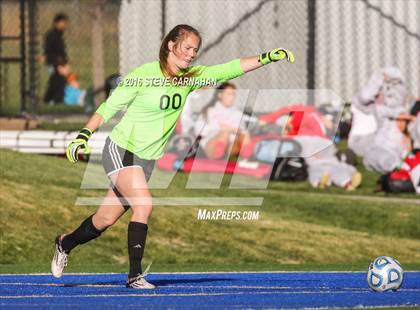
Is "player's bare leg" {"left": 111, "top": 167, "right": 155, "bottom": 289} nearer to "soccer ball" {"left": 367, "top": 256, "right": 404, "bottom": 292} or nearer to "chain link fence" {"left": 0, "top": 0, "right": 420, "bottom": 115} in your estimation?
"soccer ball" {"left": 367, "top": 256, "right": 404, "bottom": 292}

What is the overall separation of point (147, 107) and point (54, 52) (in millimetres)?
22331

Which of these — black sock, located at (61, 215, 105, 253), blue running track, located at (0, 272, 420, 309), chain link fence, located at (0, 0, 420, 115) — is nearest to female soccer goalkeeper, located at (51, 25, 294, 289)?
black sock, located at (61, 215, 105, 253)

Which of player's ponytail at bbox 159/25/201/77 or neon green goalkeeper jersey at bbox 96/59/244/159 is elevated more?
player's ponytail at bbox 159/25/201/77

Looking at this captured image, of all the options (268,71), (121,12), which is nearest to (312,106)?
(268,71)

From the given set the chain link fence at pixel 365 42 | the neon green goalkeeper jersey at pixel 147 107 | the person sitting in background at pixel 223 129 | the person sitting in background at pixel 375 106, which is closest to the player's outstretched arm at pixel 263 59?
the neon green goalkeeper jersey at pixel 147 107

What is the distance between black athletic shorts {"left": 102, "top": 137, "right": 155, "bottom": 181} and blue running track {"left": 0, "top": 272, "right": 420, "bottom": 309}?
3.21 feet

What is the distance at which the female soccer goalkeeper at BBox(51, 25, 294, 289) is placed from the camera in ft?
35.2

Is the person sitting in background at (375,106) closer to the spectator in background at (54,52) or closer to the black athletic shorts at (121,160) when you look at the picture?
the black athletic shorts at (121,160)

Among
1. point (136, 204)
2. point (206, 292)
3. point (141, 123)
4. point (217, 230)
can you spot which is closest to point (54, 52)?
point (217, 230)

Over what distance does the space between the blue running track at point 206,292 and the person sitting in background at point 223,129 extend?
7318mm

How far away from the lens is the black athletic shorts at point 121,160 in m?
10.8

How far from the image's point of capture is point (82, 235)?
1120cm

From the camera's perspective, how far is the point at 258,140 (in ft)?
67.0

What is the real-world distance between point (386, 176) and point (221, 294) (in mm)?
8929
